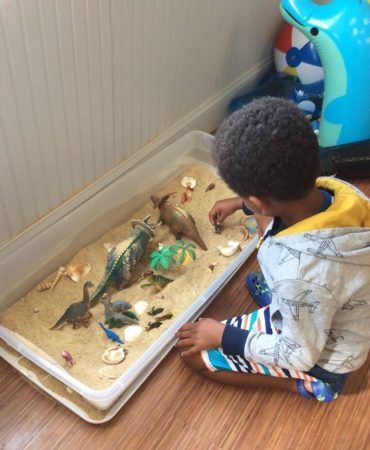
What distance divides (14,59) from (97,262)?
0.58 metres

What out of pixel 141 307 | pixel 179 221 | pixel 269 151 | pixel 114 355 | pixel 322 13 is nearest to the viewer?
pixel 269 151

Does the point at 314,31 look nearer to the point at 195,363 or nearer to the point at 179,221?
the point at 179,221

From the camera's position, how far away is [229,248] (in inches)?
53.4

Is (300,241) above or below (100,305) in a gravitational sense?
above

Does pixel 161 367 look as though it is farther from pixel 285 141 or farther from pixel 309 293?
pixel 285 141

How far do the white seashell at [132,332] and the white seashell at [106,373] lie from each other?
0.28 ft

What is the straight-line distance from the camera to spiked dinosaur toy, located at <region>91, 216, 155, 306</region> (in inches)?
47.5

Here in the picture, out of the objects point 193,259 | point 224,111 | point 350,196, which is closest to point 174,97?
point 224,111

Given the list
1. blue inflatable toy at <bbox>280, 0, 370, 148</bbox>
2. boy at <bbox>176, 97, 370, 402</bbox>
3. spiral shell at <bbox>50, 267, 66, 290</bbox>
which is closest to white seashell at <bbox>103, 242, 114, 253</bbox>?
spiral shell at <bbox>50, 267, 66, 290</bbox>

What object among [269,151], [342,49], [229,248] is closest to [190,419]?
[229,248]

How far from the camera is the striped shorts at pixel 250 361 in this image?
104cm

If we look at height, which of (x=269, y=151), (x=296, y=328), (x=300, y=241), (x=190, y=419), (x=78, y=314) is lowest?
(x=190, y=419)

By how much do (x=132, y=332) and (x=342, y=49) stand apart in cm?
104

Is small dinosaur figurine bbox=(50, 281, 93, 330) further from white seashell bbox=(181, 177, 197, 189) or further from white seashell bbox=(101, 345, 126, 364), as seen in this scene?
white seashell bbox=(181, 177, 197, 189)
